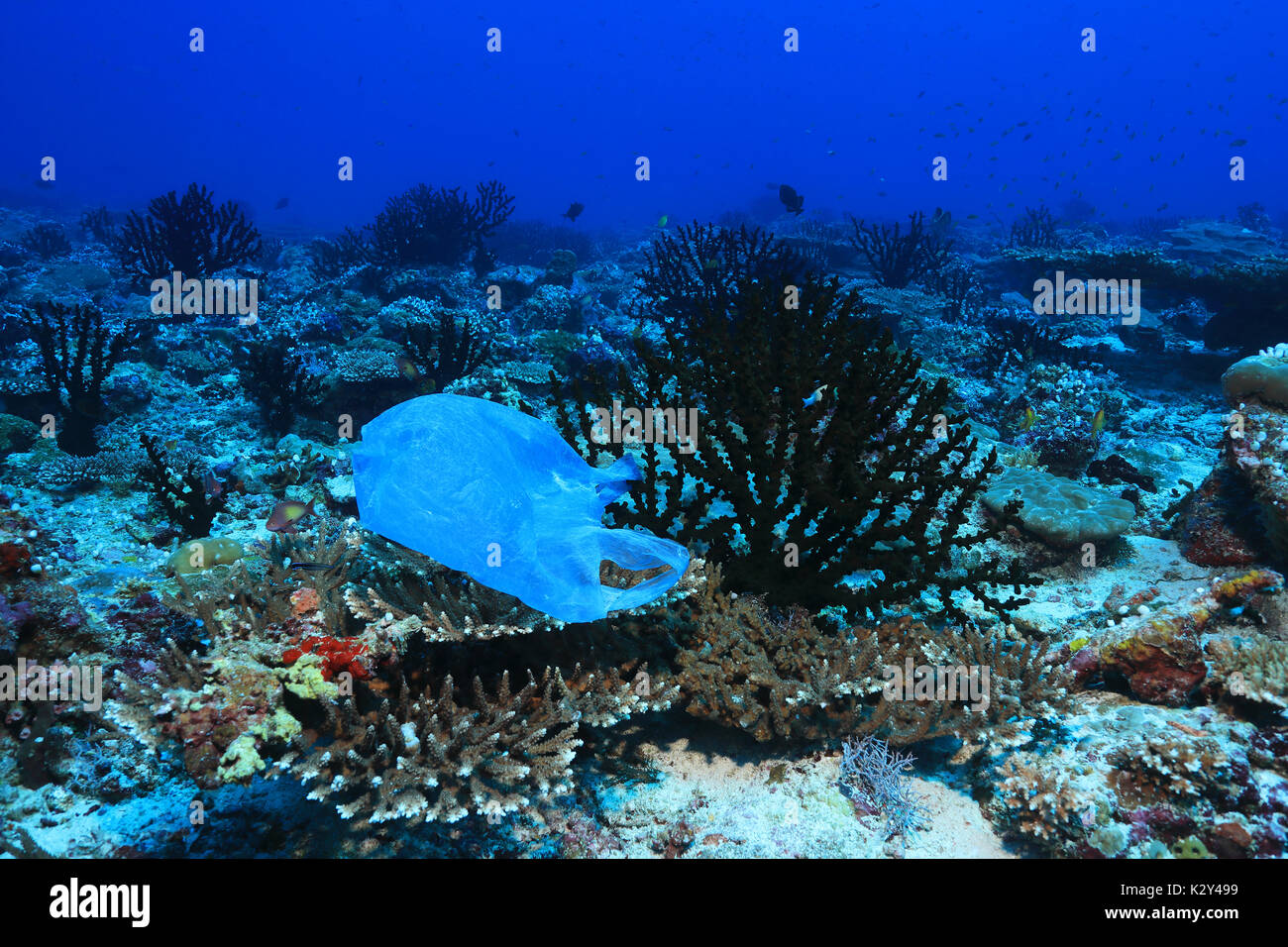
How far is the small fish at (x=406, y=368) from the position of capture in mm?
7686

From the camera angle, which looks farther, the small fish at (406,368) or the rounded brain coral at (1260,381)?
the small fish at (406,368)

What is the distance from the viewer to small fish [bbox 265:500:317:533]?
201 inches

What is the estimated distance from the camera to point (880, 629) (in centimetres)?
315

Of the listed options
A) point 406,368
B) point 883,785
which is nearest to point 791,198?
point 406,368

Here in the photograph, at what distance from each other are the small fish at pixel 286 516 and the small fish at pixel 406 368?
292 cm

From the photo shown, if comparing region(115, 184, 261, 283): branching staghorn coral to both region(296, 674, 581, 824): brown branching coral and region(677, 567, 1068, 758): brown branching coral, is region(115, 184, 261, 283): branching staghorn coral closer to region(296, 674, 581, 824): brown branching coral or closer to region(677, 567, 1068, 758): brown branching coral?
region(296, 674, 581, 824): brown branching coral

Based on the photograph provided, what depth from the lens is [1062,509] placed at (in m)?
4.58

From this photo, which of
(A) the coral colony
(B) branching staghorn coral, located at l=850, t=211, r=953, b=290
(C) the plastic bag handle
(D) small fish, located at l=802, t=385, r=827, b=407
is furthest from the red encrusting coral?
(B) branching staghorn coral, located at l=850, t=211, r=953, b=290

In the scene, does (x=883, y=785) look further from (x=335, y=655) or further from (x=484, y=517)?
(x=335, y=655)

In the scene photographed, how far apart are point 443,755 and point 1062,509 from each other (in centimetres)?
475

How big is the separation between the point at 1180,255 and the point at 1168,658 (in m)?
18.5

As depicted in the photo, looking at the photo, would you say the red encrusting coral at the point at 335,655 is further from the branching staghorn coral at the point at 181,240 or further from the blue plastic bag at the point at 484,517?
the branching staghorn coral at the point at 181,240

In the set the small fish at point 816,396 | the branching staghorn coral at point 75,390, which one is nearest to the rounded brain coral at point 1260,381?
the small fish at point 816,396

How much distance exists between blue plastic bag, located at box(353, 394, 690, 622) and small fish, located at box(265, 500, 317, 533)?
4276 mm
